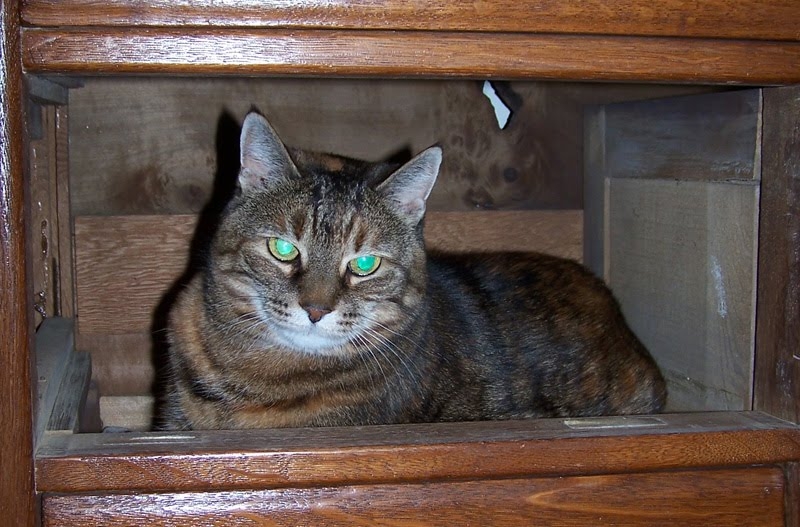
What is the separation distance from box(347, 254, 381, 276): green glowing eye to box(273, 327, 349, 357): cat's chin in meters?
0.15

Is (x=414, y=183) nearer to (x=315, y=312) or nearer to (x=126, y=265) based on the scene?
(x=315, y=312)

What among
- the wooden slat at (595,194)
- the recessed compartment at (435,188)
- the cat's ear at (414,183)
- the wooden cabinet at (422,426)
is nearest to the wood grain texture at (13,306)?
the wooden cabinet at (422,426)

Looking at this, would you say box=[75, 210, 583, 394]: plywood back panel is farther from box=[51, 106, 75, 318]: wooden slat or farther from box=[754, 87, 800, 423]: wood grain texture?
box=[754, 87, 800, 423]: wood grain texture

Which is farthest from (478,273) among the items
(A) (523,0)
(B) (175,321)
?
(A) (523,0)

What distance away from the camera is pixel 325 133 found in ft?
8.39

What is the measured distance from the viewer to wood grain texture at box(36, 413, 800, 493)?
1.33m

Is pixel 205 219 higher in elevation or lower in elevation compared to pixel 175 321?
higher

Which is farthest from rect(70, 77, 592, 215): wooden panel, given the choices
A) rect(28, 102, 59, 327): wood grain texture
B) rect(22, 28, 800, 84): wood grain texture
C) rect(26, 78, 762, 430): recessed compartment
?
rect(22, 28, 800, 84): wood grain texture

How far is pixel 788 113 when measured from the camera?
1.55m

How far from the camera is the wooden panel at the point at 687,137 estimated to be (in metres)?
1.88

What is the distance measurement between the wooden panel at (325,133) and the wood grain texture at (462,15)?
1.04 metres

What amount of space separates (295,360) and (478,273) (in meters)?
0.70

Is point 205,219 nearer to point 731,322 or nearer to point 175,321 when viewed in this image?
point 175,321

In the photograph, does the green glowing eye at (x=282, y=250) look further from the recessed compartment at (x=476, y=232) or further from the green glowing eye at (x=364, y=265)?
the recessed compartment at (x=476, y=232)
